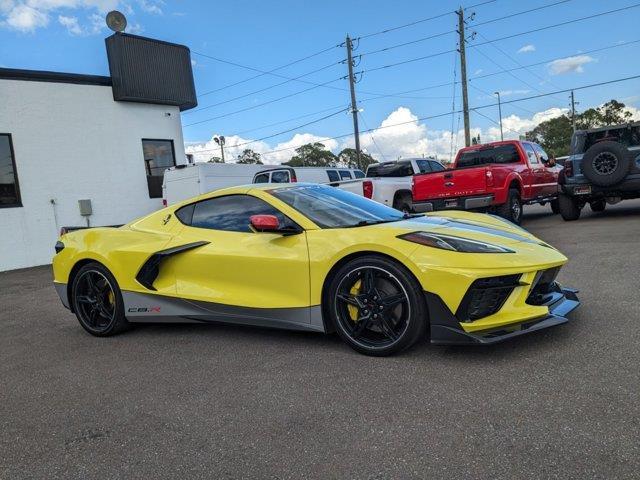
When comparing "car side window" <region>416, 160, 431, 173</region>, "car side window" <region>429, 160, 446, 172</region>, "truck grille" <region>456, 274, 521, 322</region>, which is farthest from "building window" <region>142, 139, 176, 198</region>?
"truck grille" <region>456, 274, 521, 322</region>

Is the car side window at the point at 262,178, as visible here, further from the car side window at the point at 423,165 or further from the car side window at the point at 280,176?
the car side window at the point at 423,165

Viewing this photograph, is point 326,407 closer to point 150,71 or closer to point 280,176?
point 280,176

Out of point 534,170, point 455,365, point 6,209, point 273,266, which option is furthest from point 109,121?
point 455,365

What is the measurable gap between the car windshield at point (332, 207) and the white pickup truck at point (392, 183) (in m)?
6.57

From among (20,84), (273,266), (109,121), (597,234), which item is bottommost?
(597,234)

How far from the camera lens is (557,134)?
275 ft

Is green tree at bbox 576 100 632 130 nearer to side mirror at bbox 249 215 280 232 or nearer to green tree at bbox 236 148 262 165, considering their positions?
green tree at bbox 236 148 262 165

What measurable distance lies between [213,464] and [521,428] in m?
1.49

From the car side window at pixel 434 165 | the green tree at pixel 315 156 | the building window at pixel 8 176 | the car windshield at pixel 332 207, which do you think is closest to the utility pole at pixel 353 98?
the car side window at pixel 434 165

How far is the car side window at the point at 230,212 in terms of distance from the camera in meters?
4.21

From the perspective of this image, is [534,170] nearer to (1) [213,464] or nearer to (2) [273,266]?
(2) [273,266]

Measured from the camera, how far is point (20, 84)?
1262 cm

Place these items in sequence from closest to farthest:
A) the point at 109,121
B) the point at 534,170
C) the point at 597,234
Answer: the point at 597,234
the point at 534,170
the point at 109,121

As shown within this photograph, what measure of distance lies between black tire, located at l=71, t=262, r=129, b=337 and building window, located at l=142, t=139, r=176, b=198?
10.8 metres
